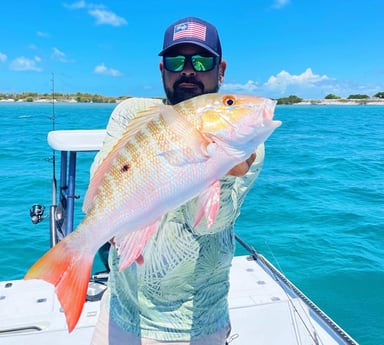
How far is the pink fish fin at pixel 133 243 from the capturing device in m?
1.53

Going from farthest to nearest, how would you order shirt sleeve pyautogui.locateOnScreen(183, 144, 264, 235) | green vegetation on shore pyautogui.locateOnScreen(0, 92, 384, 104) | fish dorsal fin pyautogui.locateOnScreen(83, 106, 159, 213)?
green vegetation on shore pyautogui.locateOnScreen(0, 92, 384, 104) < shirt sleeve pyautogui.locateOnScreen(183, 144, 264, 235) < fish dorsal fin pyautogui.locateOnScreen(83, 106, 159, 213)

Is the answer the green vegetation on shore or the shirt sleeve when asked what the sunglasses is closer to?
the shirt sleeve

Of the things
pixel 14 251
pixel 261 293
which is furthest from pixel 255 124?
pixel 14 251

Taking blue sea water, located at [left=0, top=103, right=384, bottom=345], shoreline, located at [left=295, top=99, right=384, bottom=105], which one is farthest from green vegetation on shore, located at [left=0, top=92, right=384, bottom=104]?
blue sea water, located at [left=0, top=103, right=384, bottom=345]

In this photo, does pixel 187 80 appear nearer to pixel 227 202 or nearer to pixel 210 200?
pixel 227 202

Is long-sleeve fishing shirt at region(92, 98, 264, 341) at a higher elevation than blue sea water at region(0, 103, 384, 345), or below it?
higher

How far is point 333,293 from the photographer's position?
5984 millimetres

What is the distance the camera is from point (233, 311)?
137 inches

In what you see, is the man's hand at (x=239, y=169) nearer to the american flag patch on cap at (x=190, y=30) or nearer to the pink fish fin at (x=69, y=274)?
the pink fish fin at (x=69, y=274)

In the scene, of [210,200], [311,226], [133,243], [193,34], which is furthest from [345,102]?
[133,243]

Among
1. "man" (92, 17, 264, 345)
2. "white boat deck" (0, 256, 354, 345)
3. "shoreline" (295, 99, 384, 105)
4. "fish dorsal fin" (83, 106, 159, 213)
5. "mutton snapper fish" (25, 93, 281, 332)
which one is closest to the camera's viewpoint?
"mutton snapper fish" (25, 93, 281, 332)

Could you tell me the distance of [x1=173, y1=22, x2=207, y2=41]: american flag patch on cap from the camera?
2141 mm

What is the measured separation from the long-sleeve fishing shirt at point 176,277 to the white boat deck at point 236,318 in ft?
4.42

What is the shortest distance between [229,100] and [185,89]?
0.62 meters
